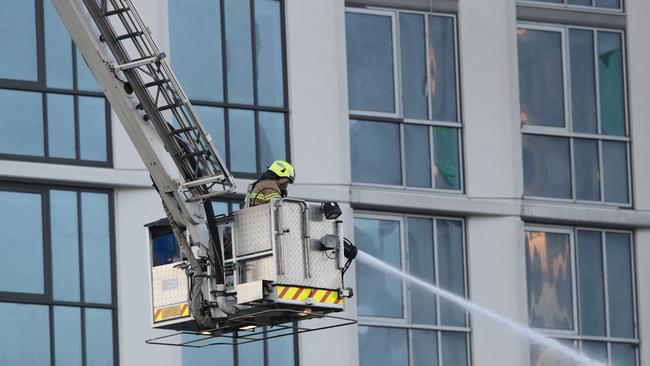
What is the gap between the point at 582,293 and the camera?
49.9 meters

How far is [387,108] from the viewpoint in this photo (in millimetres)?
48281

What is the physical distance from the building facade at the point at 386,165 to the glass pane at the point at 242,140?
4 centimetres

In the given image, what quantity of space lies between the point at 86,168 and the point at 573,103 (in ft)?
36.3

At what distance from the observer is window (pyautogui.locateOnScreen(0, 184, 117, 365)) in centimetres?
4356

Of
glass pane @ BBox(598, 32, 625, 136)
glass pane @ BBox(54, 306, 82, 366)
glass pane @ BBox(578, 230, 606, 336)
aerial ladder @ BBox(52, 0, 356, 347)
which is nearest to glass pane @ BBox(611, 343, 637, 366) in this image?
glass pane @ BBox(578, 230, 606, 336)

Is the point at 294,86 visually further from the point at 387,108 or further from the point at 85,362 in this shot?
the point at 85,362

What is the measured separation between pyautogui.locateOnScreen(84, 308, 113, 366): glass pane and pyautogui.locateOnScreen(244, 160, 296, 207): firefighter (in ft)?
33.4

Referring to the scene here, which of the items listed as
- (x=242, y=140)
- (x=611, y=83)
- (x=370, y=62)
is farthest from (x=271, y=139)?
(x=611, y=83)

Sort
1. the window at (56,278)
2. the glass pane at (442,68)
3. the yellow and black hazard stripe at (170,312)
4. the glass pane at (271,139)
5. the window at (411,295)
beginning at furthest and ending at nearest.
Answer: the glass pane at (442,68), the window at (411,295), the glass pane at (271,139), the window at (56,278), the yellow and black hazard stripe at (170,312)

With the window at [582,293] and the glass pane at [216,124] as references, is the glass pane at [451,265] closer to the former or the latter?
the window at [582,293]

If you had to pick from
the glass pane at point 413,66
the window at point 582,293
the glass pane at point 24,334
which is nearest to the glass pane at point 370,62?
the glass pane at point 413,66

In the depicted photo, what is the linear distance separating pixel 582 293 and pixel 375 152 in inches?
209

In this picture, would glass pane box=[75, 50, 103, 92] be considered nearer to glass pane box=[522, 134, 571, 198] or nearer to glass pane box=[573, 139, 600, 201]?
glass pane box=[522, 134, 571, 198]

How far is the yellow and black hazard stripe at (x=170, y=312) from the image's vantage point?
1369 inches
